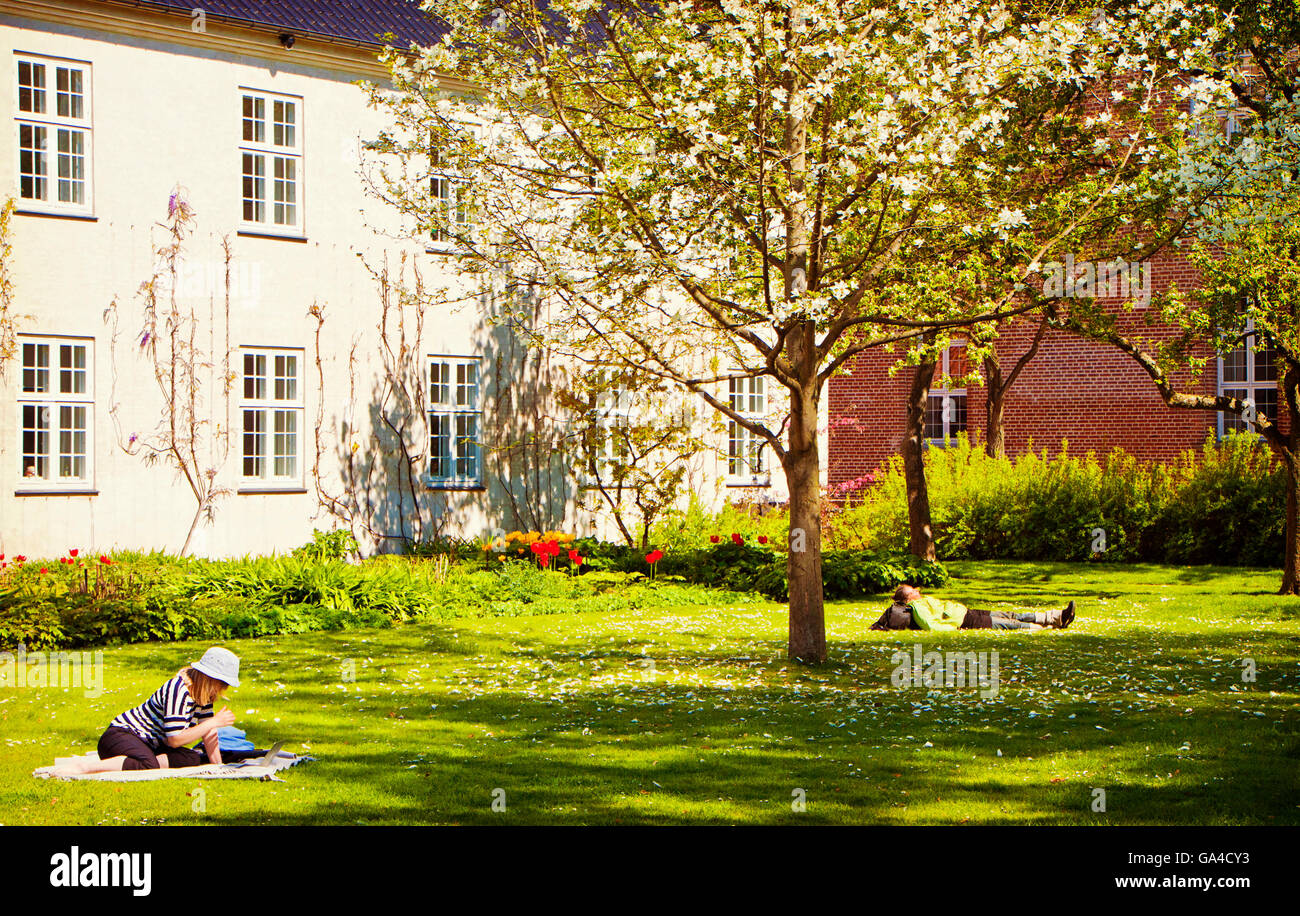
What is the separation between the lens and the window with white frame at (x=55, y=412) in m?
16.1

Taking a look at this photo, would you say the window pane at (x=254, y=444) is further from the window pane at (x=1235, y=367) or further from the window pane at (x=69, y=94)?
the window pane at (x=1235, y=367)

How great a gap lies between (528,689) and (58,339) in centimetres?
959

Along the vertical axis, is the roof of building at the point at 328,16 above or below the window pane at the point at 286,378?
above

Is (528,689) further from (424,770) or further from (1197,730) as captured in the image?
(1197,730)

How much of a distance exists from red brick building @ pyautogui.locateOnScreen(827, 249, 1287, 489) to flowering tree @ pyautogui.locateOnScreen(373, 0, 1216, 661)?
14.2 meters

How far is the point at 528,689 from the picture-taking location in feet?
34.8

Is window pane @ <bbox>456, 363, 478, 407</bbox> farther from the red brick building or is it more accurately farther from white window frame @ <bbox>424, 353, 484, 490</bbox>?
the red brick building

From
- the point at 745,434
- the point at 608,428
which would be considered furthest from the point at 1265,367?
the point at 608,428

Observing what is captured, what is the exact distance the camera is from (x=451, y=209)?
1187 cm

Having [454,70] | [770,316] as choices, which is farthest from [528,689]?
[454,70]

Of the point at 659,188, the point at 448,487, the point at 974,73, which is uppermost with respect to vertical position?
the point at 974,73

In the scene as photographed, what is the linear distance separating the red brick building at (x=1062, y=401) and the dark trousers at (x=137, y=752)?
20.1 metres

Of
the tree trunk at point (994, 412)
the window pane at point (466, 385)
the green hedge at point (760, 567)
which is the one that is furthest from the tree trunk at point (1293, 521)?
the window pane at point (466, 385)

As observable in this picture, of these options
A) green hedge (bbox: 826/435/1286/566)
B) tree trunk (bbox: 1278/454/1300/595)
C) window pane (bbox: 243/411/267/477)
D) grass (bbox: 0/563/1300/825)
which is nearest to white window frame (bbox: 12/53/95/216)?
window pane (bbox: 243/411/267/477)
